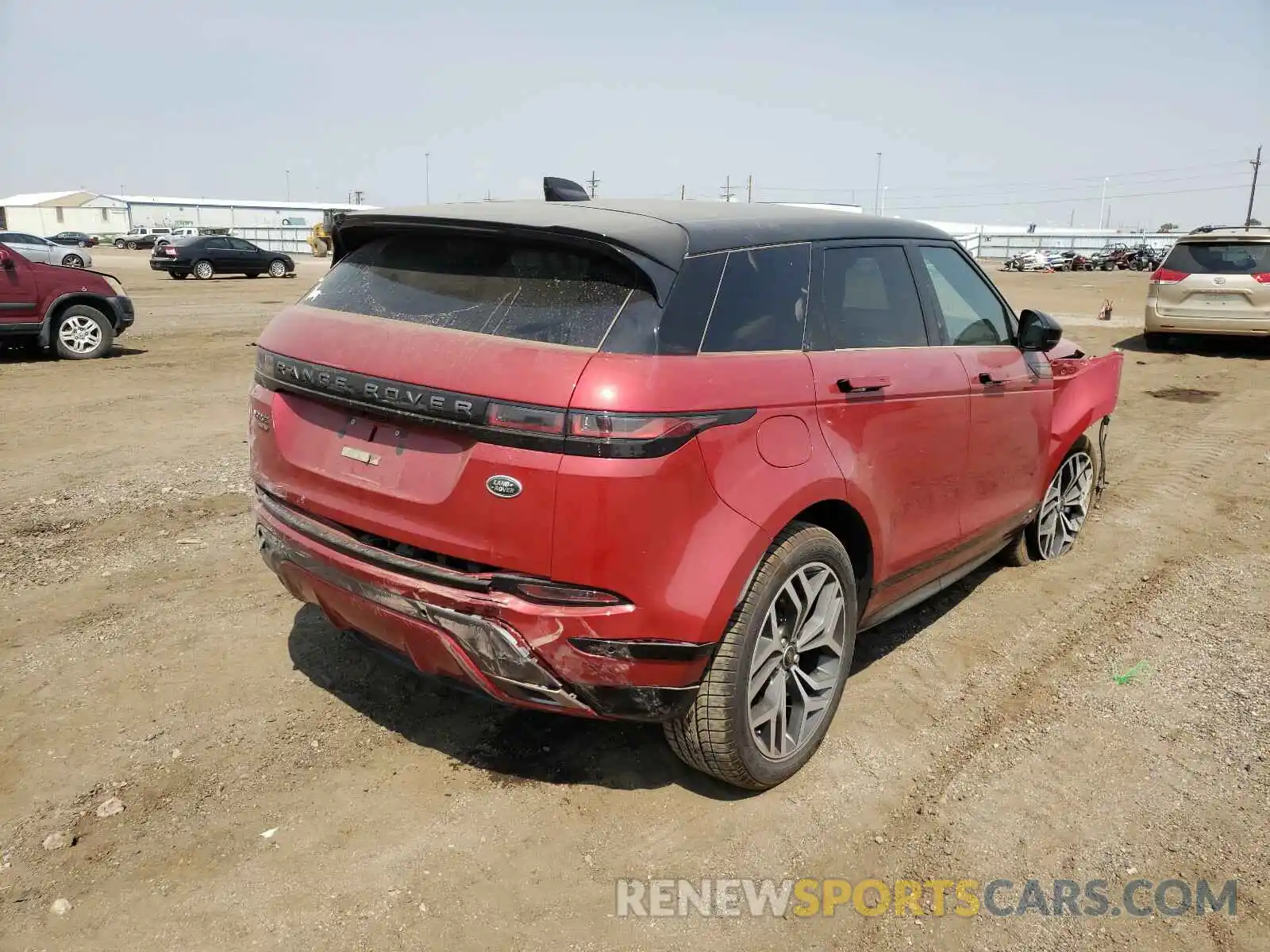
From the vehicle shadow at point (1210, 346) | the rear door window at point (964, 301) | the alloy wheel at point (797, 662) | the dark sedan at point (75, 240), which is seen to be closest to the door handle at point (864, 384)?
the alloy wheel at point (797, 662)

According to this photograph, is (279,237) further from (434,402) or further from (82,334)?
(434,402)

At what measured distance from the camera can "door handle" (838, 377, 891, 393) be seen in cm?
316

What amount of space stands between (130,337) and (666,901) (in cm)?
1471

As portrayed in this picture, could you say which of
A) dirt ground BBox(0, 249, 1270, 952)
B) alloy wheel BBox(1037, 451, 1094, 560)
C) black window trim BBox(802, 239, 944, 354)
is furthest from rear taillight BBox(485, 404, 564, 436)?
alloy wheel BBox(1037, 451, 1094, 560)

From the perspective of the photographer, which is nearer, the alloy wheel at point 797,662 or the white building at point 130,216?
the alloy wheel at point 797,662

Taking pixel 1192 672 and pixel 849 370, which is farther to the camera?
pixel 1192 672

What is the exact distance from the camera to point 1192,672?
3.97 m

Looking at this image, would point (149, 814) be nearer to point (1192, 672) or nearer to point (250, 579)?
point (250, 579)

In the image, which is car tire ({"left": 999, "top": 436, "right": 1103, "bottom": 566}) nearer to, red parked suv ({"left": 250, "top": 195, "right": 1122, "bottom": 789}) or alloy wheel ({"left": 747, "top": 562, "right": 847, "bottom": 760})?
red parked suv ({"left": 250, "top": 195, "right": 1122, "bottom": 789})

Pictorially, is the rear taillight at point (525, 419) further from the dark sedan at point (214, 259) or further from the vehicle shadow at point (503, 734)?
the dark sedan at point (214, 259)

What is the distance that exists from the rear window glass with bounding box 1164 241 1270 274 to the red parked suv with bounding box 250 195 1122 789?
1165 cm

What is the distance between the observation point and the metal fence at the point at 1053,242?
77125mm

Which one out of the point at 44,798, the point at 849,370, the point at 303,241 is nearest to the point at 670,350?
the point at 849,370

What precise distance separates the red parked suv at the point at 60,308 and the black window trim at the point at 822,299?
1093 centimetres
